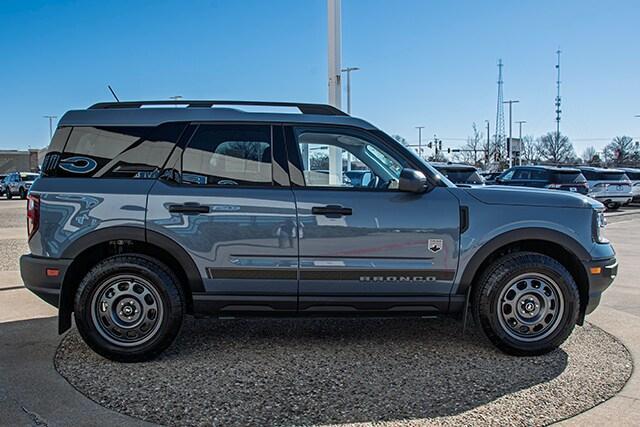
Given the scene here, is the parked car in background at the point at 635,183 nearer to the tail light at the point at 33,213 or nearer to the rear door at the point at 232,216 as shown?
the rear door at the point at 232,216

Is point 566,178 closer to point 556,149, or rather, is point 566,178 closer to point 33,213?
point 33,213

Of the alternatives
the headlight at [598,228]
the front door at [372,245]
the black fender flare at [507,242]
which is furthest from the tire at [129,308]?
the headlight at [598,228]

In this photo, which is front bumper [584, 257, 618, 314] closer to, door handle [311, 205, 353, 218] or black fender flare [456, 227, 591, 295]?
black fender flare [456, 227, 591, 295]

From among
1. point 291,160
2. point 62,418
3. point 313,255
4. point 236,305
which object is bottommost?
point 62,418

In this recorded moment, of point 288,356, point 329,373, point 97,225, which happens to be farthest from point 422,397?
point 97,225

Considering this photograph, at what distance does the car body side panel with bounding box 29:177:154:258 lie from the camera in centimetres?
412

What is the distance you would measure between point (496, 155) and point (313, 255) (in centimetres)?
6330

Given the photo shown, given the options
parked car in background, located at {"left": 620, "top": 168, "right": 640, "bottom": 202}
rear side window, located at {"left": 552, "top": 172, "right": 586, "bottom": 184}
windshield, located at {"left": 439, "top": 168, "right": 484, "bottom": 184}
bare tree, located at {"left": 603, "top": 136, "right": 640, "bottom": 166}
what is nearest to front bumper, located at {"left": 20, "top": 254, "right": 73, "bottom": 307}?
windshield, located at {"left": 439, "top": 168, "right": 484, "bottom": 184}

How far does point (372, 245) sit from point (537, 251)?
143 centimetres

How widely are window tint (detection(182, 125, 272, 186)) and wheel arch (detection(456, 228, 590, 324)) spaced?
1737mm

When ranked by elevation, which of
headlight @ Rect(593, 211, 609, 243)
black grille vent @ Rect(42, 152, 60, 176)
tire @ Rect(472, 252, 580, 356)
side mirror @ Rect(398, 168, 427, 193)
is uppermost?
black grille vent @ Rect(42, 152, 60, 176)

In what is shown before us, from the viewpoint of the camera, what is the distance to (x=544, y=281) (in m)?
4.32

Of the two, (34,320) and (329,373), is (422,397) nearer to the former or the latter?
(329,373)

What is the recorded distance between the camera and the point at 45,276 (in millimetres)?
4184
